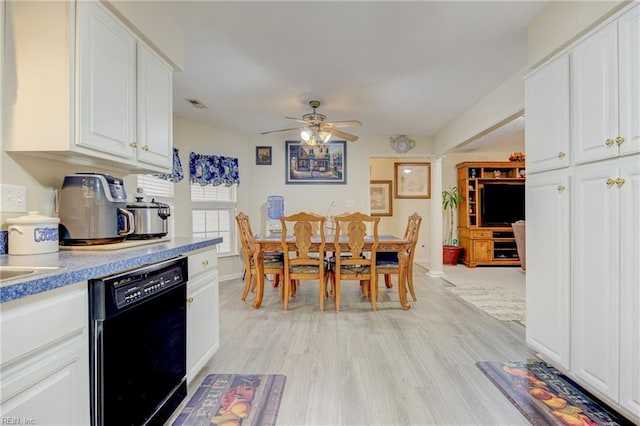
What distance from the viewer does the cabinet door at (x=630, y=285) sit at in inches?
55.8

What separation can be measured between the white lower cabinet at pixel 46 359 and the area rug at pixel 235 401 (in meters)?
0.76

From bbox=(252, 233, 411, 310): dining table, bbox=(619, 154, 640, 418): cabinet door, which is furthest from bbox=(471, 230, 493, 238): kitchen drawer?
bbox=(619, 154, 640, 418): cabinet door

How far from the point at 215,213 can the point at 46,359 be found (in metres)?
4.17

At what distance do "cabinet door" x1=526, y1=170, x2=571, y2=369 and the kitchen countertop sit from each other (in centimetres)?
225

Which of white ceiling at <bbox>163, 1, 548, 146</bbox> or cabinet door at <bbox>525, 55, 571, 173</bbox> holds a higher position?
white ceiling at <bbox>163, 1, 548, 146</bbox>

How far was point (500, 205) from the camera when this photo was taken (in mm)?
6320

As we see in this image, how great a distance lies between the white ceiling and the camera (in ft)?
6.82

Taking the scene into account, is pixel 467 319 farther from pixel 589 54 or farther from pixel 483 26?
pixel 483 26

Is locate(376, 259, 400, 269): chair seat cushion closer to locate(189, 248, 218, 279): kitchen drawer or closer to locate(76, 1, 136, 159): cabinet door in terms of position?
locate(189, 248, 218, 279): kitchen drawer

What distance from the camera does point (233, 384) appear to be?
6.36 ft

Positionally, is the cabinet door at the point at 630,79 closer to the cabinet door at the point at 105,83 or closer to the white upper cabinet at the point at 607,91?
the white upper cabinet at the point at 607,91

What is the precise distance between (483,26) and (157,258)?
264 cm

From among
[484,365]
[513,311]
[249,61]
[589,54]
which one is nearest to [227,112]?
[249,61]

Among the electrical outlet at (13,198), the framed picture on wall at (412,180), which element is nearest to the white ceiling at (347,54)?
the electrical outlet at (13,198)
